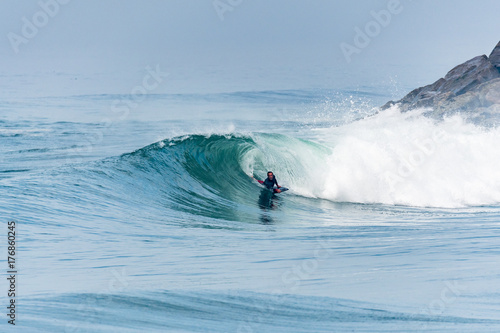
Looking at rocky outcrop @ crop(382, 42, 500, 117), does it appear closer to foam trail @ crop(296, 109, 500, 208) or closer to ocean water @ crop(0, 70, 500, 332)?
ocean water @ crop(0, 70, 500, 332)

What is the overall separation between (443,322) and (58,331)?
397cm

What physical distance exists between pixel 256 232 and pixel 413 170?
23.8ft

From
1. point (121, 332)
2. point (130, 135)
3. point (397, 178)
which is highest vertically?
point (130, 135)

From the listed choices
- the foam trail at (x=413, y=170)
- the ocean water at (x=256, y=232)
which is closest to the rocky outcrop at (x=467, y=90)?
the ocean water at (x=256, y=232)

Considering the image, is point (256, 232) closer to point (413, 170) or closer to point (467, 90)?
point (413, 170)

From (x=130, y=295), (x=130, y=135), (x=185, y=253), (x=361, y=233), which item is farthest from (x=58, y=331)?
(x=130, y=135)

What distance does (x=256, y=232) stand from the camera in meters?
11.0

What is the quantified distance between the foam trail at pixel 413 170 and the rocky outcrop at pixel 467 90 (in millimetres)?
4448

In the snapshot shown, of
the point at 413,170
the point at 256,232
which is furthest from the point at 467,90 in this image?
the point at 256,232

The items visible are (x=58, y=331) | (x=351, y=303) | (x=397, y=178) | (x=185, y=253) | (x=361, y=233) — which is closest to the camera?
(x=58, y=331)

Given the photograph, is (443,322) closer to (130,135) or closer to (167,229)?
(167,229)

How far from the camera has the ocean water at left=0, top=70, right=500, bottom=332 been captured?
6715 mm

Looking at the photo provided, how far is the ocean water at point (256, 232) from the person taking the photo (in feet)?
22.0

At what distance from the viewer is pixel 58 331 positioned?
242 inches
